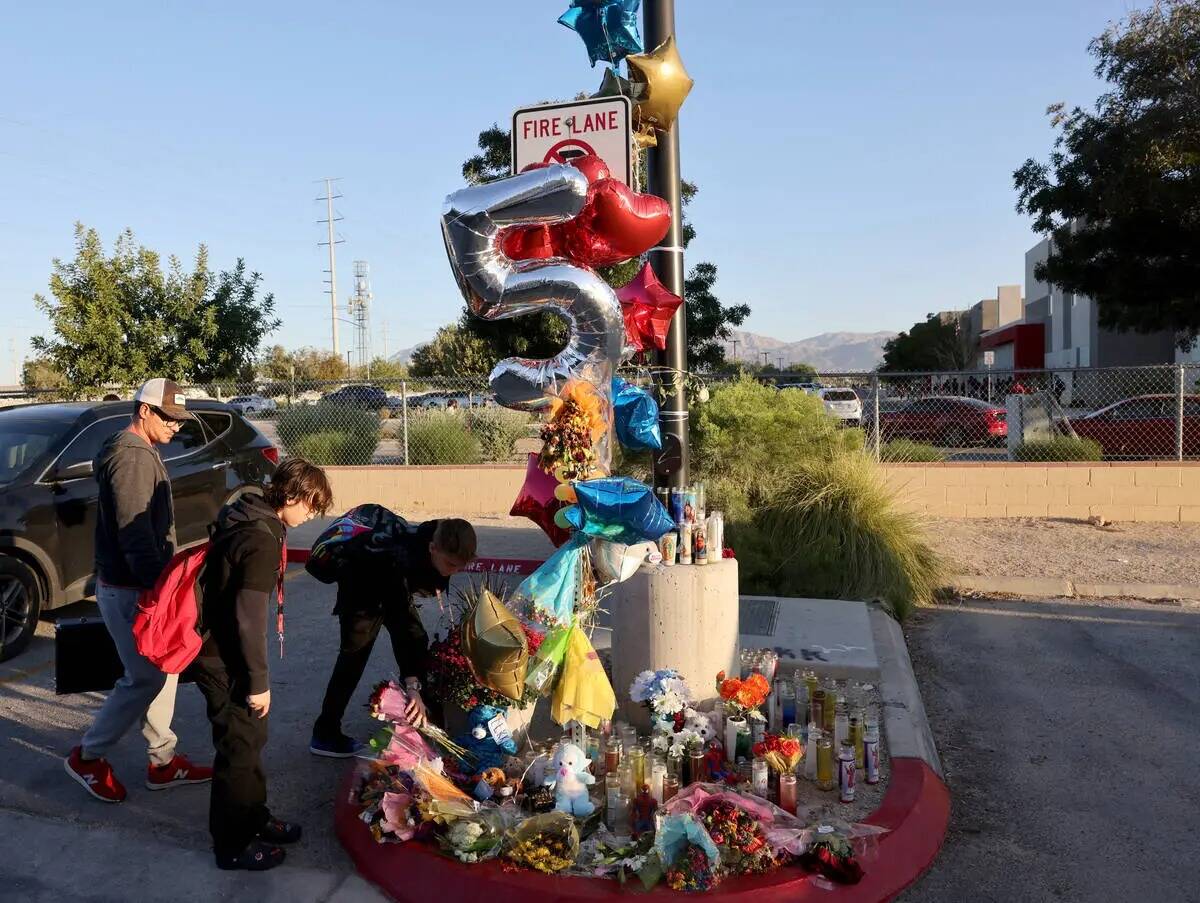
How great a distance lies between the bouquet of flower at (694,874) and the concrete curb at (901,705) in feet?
4.77

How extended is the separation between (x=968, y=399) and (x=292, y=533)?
32.0 feet

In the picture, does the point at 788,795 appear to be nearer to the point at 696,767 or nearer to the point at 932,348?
the point at 696,767

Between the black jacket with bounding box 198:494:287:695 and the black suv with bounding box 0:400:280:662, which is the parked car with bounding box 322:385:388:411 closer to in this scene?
the black suv with bounding box 0:400:280:662

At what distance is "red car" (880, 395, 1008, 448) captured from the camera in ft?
43.8

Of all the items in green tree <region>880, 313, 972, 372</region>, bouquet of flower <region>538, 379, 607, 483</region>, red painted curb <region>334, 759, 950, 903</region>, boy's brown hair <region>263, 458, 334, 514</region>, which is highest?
green tree <region>880, 313, 972, 372</region>

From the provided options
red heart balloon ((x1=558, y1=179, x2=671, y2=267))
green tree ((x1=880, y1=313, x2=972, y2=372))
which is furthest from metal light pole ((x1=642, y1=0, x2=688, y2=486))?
green tree ((x1=880, y1=313, x2=972, y2=372))

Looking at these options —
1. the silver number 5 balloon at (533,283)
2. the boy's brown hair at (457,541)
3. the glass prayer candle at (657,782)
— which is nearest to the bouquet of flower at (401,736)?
the boy's brown hair at (457,541)

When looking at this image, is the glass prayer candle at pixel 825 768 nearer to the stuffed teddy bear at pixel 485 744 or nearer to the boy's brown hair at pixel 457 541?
the stuffed teddy bear at pixel 485 744

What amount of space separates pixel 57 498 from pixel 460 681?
13.8ft

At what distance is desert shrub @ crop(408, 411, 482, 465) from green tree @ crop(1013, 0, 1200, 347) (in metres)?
14.5

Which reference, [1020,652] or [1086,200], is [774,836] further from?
[1086,200]

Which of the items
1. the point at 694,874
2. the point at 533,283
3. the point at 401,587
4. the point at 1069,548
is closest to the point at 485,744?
the point at 401,587

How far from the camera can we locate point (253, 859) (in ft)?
11.5

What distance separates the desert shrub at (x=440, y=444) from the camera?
13.8 m
